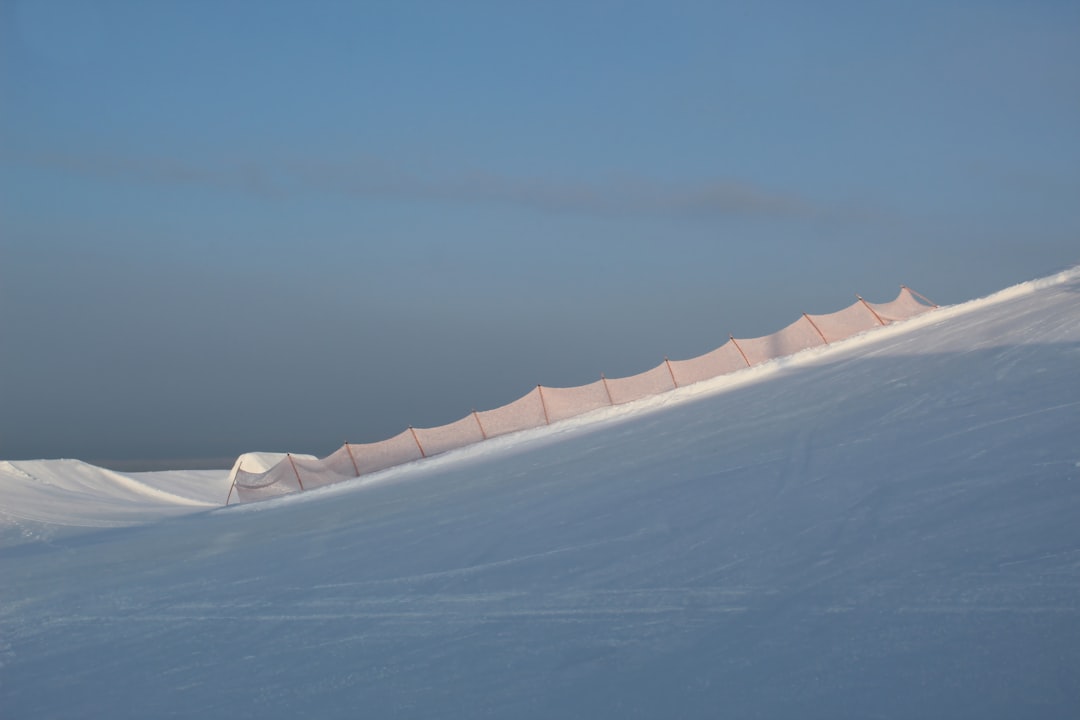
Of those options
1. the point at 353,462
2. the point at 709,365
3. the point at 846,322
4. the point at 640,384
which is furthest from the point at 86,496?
the point at 846,322

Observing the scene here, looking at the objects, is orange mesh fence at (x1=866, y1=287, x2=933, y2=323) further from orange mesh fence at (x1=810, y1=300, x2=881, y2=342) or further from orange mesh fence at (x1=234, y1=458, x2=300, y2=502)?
orange mesh fence at (x1=234, y1=458, x2=300, y2=502)

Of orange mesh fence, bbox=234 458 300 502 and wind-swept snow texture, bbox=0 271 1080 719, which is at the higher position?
orange mesh fence, bbox=234 458 300 502

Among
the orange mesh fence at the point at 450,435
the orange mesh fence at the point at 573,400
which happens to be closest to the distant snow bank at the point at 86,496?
the orange mesh fence at the point at 450,435

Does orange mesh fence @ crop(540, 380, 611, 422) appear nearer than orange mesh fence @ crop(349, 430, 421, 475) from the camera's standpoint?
No

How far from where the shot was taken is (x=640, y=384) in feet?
69.2

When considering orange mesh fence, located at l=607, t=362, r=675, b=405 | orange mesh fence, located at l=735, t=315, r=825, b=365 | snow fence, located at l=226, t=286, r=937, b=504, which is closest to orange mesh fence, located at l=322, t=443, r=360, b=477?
snow fence, located at l=226, t=286, r=937, b=504

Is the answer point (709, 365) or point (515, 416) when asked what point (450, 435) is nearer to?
point (515, 416)

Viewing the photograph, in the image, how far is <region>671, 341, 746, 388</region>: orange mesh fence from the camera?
68.5 feet

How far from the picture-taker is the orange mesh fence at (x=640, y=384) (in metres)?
21.0

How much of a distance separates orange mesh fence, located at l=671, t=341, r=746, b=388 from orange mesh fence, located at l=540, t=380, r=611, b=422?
1.65m

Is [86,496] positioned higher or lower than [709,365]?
higher

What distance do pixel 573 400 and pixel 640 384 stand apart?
4.93ft

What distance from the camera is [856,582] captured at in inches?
294

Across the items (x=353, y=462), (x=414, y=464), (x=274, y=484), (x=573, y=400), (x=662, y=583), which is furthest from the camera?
(x=573, y=400)
